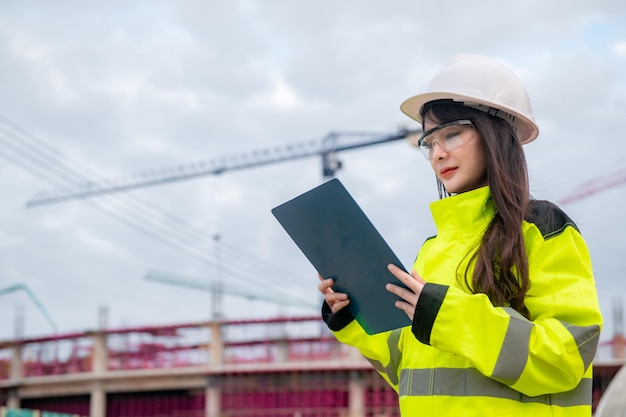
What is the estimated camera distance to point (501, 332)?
196 cm

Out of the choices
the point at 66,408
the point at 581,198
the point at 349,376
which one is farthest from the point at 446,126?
the point at 581,198

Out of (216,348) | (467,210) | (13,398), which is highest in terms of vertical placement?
(216,348)

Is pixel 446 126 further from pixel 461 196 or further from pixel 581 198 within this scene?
pixel 581 198

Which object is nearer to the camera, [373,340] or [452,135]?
[452,135]

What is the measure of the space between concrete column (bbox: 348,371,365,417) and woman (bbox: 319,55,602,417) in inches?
802

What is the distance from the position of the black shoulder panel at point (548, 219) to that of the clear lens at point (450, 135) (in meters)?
0.27

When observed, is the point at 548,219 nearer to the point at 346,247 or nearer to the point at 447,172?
the point at 447,172

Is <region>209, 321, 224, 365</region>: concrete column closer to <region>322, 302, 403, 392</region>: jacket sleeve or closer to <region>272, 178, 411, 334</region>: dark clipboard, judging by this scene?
<region>322, 302, 403, 392</region>: jacket sleeve

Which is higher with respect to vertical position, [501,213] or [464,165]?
[464,165]

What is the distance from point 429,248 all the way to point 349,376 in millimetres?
20498

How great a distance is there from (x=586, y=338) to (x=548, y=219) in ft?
1.14

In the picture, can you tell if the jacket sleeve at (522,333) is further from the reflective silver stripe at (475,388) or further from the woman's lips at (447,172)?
the woman's lips at (447,172)

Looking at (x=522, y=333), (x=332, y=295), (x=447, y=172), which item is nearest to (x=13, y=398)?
(x=332, y=295)

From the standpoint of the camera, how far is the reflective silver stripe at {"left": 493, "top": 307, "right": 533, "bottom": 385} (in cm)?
196
